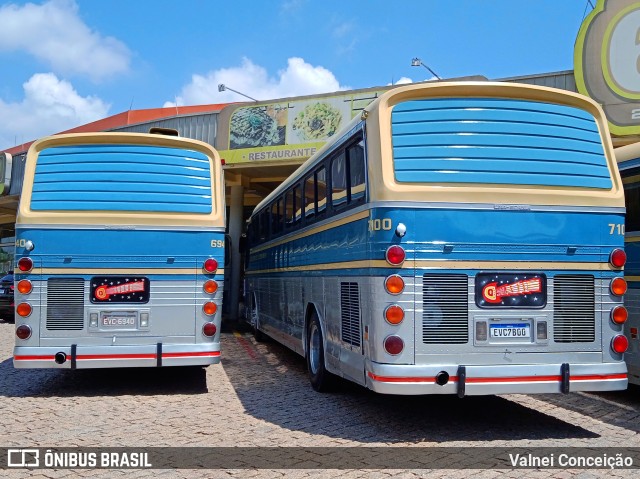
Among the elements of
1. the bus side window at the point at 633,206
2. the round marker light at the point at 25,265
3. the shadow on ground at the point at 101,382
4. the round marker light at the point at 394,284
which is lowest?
the shadow on ground at the point at 101,382

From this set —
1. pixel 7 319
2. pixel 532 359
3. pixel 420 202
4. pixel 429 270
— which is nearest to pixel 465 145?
pixel 420 202

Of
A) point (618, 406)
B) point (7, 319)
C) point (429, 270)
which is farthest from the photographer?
point (7, 319)

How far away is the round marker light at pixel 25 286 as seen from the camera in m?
8.02

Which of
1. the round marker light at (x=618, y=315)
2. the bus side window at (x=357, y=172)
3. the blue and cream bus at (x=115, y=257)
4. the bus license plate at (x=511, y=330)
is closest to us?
the bus license plate at (x=511, y=330)

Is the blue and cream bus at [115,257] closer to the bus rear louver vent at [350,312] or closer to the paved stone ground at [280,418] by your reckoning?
the paved stone ground at [280,418]

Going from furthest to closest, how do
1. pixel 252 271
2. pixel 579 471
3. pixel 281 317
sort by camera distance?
pixel 252 271 → pixel 281 317 → pixel 579 471

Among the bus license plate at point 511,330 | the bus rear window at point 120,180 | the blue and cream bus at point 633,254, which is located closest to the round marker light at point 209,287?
the bus rear window at point 120,180

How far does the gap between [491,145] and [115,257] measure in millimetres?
4774

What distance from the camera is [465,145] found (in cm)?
637

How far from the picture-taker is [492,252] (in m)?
6.16

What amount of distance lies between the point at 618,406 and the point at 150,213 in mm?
6232

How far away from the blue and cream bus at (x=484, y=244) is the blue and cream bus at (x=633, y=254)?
124cm

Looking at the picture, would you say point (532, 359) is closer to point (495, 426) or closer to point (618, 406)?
point (495, 426)

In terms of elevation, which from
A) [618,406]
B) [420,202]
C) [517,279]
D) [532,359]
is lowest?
[618,406]
